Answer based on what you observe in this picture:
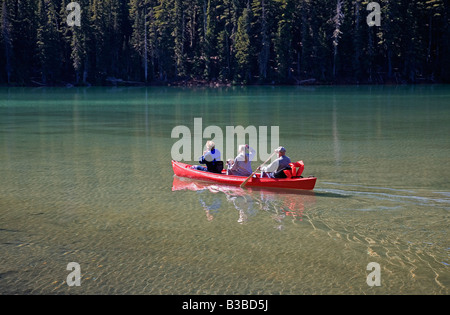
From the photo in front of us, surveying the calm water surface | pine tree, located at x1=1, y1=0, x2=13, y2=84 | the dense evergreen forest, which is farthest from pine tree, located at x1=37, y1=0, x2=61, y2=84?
the calm water surface

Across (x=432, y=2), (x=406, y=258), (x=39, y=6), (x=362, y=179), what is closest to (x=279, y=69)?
(x=432, y=2)

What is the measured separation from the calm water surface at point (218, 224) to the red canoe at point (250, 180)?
23 centimetres

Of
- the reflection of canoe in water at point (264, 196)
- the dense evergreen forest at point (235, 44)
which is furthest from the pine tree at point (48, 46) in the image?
the reflection of canoe in water at point (264, 196)

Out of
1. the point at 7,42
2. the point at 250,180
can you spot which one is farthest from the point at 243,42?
the point at 250,180

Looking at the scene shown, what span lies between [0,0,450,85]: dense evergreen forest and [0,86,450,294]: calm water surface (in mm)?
66154

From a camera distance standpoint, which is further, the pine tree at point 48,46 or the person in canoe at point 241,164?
the pine tree at point 48,46

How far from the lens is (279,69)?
276ft

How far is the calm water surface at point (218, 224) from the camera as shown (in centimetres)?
780

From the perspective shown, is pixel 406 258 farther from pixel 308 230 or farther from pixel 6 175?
pixel 6 175

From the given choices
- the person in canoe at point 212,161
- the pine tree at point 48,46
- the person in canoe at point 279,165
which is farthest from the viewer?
the pine tree at point 48,46

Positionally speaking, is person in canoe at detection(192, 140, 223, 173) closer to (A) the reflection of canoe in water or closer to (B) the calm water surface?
(A) the reflection of canoe in water

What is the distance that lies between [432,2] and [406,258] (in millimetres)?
83451

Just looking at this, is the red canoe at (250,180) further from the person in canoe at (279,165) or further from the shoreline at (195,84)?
the shoreline at (195,84)
